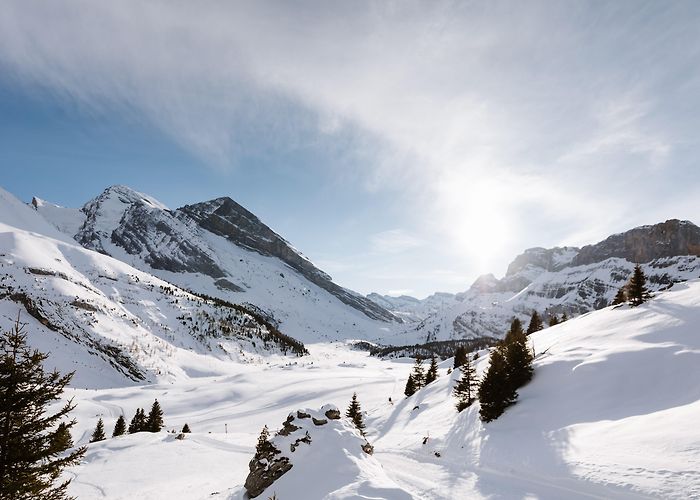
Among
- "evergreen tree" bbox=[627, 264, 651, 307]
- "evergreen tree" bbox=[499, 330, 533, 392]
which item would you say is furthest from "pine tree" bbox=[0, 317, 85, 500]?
"evergreen tree" bbox=[627, 264, 651, 307]

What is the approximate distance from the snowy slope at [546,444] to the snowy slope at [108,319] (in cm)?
4123

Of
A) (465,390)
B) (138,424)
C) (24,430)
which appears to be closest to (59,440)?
(24,430)

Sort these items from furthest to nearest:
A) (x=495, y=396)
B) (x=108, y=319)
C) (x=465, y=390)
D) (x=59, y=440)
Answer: (x=108, y=319)
(x=465, y=390)
(x=495, y=396)
(x=59, y=440)

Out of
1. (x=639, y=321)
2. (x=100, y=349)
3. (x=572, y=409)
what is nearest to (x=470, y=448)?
(x=572, y=409)

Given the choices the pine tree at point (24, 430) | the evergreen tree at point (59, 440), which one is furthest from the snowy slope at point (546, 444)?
the pine tree at point (24, 430)

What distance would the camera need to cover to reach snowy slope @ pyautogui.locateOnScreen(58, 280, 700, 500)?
1434 cm

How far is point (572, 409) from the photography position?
2222 centimetres

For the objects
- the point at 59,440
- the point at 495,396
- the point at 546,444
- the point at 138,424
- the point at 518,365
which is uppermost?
the point at 59,440

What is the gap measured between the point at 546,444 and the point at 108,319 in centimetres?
10759

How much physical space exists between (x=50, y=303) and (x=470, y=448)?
334 ft

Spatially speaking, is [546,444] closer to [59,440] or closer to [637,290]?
[59,440]

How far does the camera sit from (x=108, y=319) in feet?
309

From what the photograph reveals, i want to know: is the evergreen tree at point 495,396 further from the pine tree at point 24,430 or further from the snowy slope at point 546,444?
the pine tree at point 24,430

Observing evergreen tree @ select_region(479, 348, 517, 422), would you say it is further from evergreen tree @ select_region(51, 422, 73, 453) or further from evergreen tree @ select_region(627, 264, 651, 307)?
evergreen tree @ select_region(51, 422, 73, 453)
